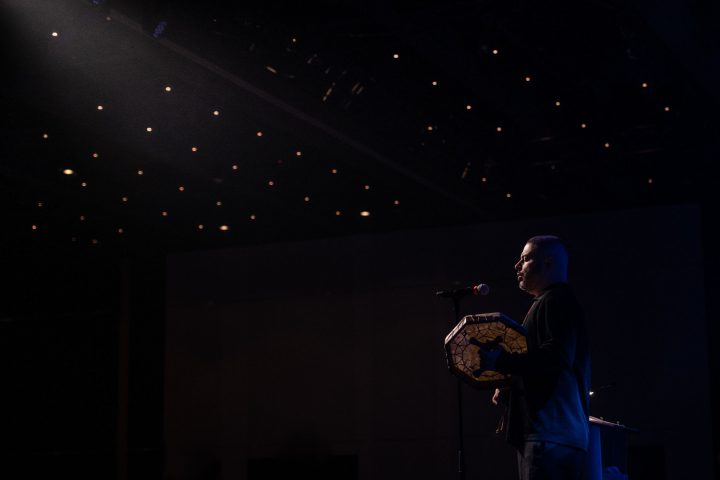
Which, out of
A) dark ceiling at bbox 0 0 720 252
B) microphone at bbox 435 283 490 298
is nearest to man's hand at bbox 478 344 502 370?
microphone at bbox 435 283 490 298

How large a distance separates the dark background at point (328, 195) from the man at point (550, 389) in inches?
98.9

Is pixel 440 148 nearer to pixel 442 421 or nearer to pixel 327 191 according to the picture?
pixel 327 191

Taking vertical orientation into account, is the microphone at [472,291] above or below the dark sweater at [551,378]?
above

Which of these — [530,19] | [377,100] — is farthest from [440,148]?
[530,19]

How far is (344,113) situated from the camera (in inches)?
264

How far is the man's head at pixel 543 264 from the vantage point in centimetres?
335

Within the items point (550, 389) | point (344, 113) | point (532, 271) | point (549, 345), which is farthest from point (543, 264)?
point (344, 113)

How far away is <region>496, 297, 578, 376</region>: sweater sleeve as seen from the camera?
3.11m

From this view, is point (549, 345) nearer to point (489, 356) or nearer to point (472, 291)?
point (489, 356)

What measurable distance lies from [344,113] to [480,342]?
374 centimetres

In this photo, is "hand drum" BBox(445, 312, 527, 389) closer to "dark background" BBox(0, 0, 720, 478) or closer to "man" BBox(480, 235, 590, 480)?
"man" BBox(480, 235, 590, 480)

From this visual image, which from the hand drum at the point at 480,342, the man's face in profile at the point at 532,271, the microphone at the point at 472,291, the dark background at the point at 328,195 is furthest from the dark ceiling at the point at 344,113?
the hand drum at the point at 480,342

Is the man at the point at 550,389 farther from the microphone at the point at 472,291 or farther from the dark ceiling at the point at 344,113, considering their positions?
the dark ceiling at the point at 344,113

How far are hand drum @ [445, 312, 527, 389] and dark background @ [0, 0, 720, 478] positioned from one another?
8.03 feet
